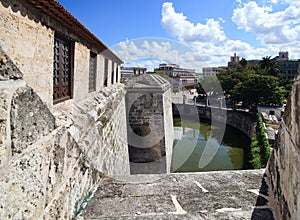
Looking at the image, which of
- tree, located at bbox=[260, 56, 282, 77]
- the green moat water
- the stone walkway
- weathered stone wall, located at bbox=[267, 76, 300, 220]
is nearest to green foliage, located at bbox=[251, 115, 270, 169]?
the green moat water

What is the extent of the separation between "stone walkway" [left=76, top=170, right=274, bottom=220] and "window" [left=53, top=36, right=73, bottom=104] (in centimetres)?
203

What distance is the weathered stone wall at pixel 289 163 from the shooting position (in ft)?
4.54

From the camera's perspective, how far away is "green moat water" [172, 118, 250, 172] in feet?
42.4

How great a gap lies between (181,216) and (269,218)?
25.3 inches

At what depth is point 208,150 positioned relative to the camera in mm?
16047

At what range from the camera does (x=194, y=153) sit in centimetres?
1517

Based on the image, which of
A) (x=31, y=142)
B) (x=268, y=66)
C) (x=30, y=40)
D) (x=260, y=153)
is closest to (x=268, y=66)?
(x=268, y=66)

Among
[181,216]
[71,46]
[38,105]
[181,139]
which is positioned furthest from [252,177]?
[181,139]

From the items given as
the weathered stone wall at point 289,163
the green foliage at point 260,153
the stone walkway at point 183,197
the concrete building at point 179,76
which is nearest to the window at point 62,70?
the stone walkway at point 183,197

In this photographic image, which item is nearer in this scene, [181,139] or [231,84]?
[181,139]

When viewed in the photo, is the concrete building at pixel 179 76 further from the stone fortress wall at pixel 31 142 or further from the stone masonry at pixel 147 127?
the stone fortress wall at pixel 31 142

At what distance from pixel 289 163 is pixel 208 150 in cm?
1503

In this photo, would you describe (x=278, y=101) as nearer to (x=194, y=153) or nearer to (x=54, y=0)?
(x=194, y=153)

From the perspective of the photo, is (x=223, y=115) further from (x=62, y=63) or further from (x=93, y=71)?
(x=62, y=63)
